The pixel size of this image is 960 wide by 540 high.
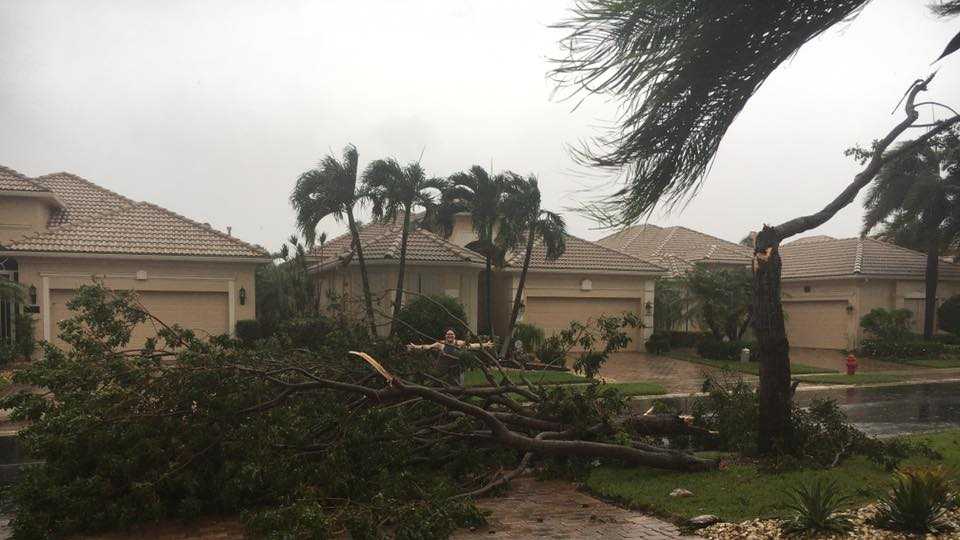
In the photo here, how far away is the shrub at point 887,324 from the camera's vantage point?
89.6 feet

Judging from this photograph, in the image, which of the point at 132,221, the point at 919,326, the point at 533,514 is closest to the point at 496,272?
the point at 132,221

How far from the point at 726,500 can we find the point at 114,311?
6.90 metres

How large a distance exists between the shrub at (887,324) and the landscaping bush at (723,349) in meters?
5.22

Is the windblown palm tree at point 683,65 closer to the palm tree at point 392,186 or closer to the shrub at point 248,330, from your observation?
the palm tree at point 392,186

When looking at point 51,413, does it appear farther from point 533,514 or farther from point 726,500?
point 726,500

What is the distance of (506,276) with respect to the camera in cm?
2869

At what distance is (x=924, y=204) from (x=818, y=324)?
23.6 ft

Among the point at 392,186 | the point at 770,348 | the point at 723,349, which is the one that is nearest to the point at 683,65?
the point at 770,348

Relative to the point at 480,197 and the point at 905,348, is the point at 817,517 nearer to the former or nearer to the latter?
the point at 480,197

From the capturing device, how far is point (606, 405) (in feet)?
29.7

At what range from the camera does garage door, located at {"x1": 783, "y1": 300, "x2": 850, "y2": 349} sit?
3006 centimetres

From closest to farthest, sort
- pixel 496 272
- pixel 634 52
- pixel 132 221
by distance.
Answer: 1. pixel 634 52
2. pixel 132 221
3. pixel 496 272

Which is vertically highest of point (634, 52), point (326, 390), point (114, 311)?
point (634, 52)

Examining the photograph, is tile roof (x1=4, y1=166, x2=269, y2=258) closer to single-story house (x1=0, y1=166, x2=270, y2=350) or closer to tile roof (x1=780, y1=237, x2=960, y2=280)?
single-story house (x1=0, y1=166, x2=270, y2=350)
